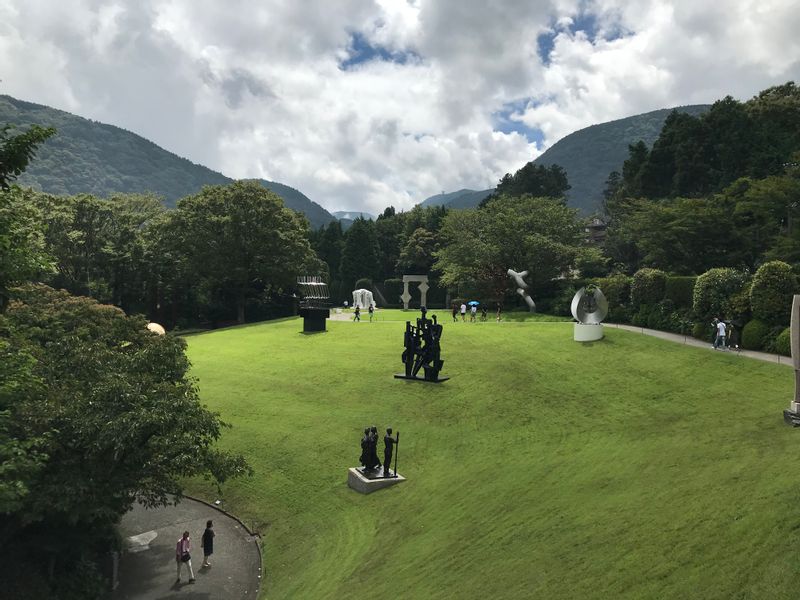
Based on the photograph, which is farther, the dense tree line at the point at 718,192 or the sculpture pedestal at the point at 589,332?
the dense tree line at the point at 718,192

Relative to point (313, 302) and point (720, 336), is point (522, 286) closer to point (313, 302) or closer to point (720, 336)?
point (720, 336)

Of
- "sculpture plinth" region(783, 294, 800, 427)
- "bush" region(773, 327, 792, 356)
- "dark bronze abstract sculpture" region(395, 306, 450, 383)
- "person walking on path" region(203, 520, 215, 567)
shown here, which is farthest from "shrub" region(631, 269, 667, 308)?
"person walking on path" region(203, 520, 215, 567)

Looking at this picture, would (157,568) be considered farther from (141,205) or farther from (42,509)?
(141,205)

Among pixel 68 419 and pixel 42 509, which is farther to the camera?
pixel 68 419

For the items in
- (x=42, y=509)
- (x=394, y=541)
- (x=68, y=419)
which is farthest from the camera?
(x=394, y=541)

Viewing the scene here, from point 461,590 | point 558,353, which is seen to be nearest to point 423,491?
point 461,590

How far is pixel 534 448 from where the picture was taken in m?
19.3

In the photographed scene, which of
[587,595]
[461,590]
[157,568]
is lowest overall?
[157,568]

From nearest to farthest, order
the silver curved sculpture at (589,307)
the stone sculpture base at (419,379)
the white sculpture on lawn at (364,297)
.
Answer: the stone sculpture base at (419,379) → the silver curved sculpture at (589,307) → the white sculpture on lawn at (364,297)

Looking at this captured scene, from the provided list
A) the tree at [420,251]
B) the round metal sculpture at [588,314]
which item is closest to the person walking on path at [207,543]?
the round metal sculpture at [588,314]

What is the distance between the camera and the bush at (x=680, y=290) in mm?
32500

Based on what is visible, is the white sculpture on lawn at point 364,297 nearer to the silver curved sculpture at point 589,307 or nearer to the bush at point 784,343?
the silver curved sculpture at point 589,307

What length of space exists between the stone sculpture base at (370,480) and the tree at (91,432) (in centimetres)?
422

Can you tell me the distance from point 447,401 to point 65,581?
48.5 ft
